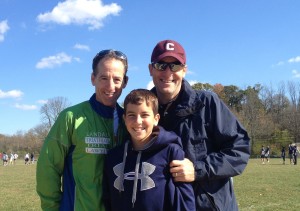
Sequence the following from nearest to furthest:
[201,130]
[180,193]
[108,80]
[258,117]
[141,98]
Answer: [180,193] < [141,98] < [201,130] < [108,80] < [258,117]

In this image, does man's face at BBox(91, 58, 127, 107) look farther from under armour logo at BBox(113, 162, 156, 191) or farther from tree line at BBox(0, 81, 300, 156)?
tree line at BBox(0, 81, 300, 156)

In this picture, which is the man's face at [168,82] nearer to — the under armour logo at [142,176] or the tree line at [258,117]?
the under armour logo at [142,176]

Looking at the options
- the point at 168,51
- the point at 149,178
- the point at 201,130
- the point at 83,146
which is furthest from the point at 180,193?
the point at 168,51

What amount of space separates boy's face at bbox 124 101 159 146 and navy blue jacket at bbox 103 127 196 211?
81 mm

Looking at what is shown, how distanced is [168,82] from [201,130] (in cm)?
54

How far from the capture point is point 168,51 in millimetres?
3375

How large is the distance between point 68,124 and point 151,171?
861mm

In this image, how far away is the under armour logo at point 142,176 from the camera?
9.68ft

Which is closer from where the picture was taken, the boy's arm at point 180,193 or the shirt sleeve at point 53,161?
the boy's arm at point 180,193

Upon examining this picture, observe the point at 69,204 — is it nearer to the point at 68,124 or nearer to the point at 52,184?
the point at 52,184

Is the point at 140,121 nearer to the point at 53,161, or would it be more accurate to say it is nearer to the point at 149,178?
the point at 149,178

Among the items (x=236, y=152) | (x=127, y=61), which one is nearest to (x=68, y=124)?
(x=127, y=61)

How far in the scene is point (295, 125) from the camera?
231 ft

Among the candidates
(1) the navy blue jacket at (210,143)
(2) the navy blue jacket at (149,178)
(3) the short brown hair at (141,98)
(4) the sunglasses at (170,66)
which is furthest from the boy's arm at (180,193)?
(4) the sunglasses at (170,66)
